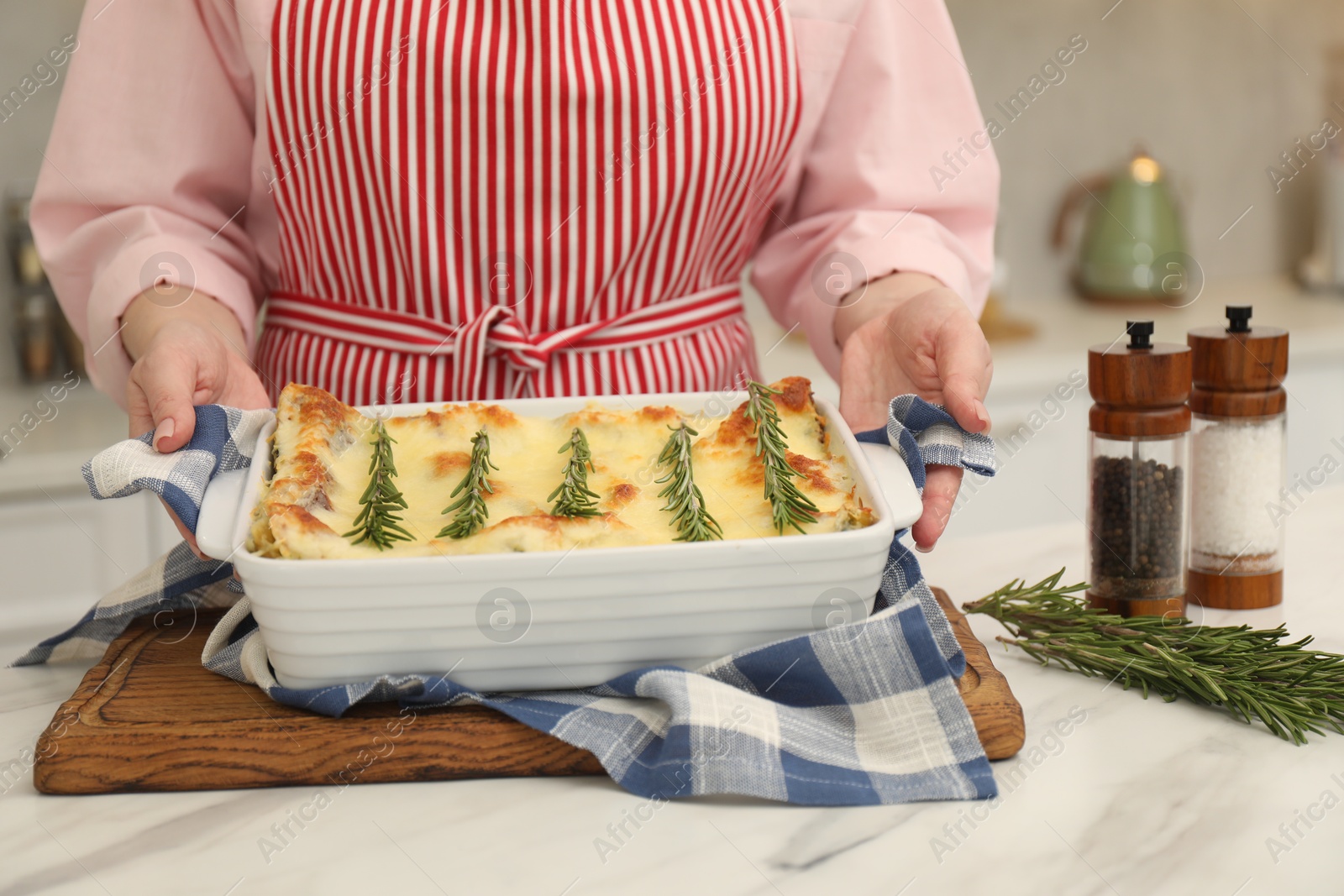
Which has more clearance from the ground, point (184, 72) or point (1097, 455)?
point (184, 72)

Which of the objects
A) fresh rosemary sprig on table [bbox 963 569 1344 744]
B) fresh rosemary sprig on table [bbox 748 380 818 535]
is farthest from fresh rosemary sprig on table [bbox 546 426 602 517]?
fresh rosemary sprig on table [bbox 963 569 1344 744]

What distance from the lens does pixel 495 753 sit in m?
0.70

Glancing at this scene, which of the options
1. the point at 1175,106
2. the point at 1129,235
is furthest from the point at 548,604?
the point at 1175,106

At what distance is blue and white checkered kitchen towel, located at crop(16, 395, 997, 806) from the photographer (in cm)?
66

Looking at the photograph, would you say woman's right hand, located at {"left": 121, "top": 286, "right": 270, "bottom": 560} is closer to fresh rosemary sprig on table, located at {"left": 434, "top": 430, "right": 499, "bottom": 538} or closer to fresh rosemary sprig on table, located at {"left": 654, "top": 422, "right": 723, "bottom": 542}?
fresh rosemary sprig on table, located at {"left": 434, "top": 430, "right": 499, "bottom": 538}

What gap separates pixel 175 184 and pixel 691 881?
2.58 ft

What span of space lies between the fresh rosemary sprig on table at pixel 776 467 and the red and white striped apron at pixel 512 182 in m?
0.24

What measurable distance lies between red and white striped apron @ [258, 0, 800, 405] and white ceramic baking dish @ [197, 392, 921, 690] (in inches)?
13.9

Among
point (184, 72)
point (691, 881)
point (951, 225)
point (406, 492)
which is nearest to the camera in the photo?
point (691, 881)

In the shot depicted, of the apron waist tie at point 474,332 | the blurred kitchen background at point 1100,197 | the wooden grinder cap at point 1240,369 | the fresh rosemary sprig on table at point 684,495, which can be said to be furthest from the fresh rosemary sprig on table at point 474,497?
the blurred kitchen background at point 1100,197

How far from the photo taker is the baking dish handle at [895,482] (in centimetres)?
76

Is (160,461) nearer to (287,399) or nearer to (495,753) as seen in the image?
(287,399)

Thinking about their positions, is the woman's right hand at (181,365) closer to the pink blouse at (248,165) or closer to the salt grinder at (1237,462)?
the pink blouse at (248,165)

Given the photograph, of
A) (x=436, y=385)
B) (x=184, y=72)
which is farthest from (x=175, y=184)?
(x=436, y=385)
